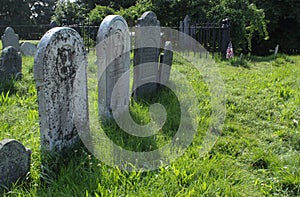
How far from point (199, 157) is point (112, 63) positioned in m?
1.57

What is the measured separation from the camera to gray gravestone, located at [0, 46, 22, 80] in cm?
535

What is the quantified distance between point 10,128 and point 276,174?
9.70ft

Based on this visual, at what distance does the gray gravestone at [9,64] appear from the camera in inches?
211

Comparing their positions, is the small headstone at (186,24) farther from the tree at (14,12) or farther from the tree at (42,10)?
the tree at (42,10)

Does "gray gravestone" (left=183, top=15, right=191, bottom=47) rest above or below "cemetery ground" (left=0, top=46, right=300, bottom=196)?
above

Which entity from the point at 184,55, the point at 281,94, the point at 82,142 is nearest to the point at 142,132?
the point at 82,142

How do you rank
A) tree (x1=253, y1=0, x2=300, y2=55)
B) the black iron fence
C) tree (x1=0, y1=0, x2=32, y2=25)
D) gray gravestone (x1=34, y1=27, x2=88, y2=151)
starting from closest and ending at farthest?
gray gravestone (x1=34, y1=27, x2=88, y2=151)
the black iron fence
tree (x1=253, y1=0, x2=300, y2=55)
tree (x1=0, y1=0, x2=32, y2=25)

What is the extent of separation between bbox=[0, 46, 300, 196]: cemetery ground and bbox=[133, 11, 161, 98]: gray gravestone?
31 cm

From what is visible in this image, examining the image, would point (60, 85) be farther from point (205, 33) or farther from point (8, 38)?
point (205, 33)

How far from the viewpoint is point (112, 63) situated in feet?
11.1

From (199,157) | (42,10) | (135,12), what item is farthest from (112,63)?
(42,10)

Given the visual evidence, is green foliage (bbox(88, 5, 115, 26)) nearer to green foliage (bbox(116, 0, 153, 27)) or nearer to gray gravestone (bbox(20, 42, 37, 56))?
green foliage (bbox(116, 0, 153, 27))

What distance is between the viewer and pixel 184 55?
28.5 ft

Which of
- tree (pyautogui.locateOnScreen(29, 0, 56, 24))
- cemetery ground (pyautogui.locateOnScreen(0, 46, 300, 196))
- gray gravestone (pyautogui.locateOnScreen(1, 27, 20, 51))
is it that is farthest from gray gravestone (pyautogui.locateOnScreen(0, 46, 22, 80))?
tree (pyautogui.locateOnScreen(29, 0, 56, 24))
